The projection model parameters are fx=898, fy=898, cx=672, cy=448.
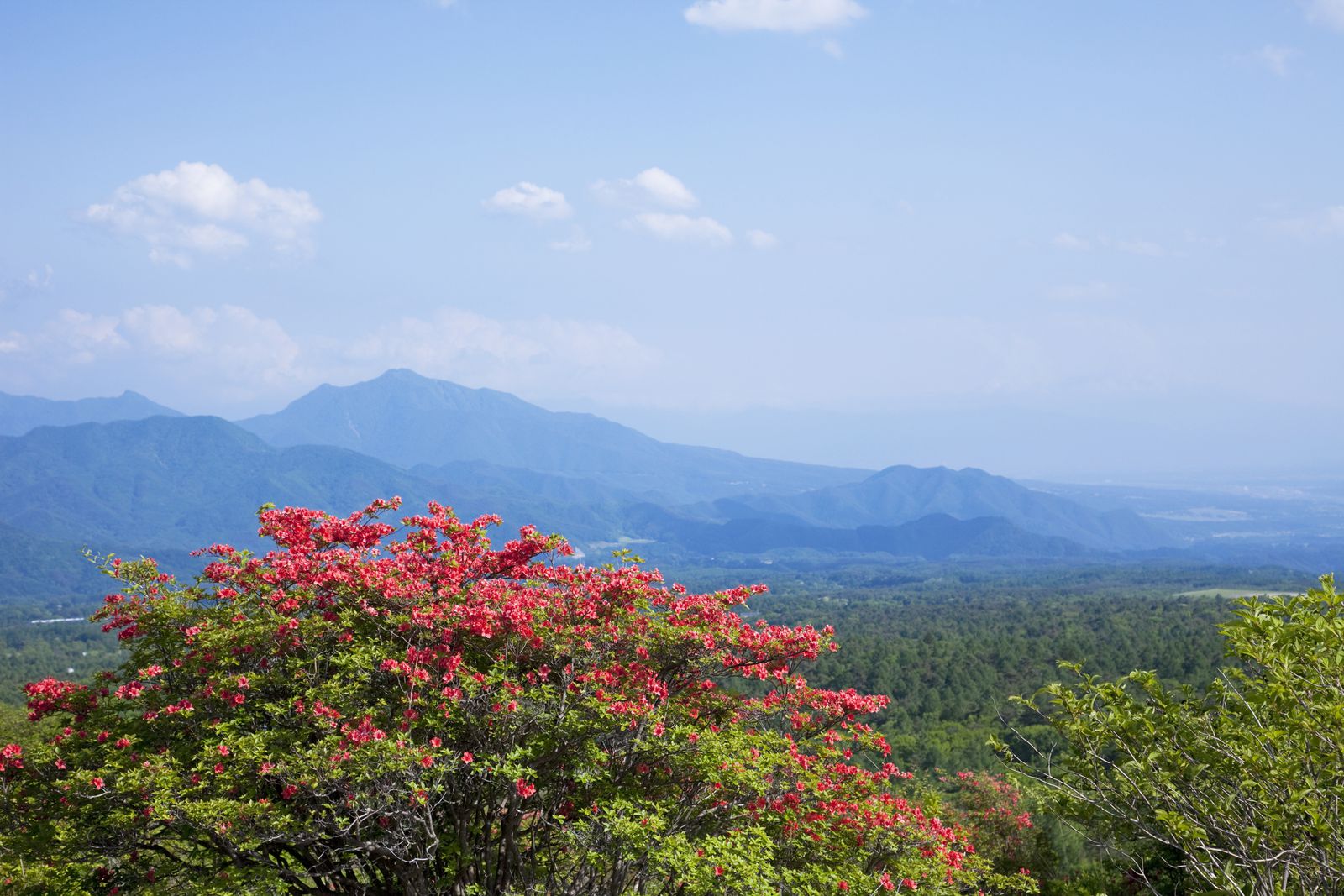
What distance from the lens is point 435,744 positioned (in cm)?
745

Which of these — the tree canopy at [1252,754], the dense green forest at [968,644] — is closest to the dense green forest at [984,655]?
the dense green forest at [968,644]

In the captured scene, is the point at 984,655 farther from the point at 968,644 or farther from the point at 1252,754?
the point at 1252,754

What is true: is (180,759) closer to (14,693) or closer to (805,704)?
(805,704)

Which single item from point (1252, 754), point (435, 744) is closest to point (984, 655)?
point (435, 744)

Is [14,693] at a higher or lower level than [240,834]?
lower

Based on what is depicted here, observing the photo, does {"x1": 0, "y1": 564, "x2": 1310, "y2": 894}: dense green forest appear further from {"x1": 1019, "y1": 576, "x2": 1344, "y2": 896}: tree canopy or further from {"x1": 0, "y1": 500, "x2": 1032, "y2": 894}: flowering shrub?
{"x1": 0, "y1": 500, "x2": 1032, "y2": 894}: flowering shrub

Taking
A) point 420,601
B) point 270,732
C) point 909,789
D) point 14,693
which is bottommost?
point 14,693

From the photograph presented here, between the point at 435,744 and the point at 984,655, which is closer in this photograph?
the point at 435,744

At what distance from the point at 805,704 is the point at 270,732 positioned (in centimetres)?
563

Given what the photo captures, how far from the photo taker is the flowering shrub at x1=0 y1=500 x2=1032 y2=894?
7.57 meters

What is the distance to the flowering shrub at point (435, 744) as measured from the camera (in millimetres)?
7570

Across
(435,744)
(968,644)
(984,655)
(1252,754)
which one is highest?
(1252,754)

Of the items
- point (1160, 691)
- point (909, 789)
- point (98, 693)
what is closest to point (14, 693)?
point (909, 789)

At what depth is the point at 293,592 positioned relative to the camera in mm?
8680
